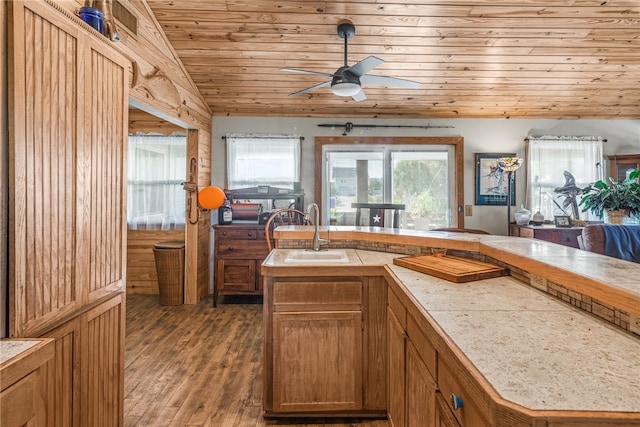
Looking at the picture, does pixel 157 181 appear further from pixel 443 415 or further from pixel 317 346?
pixel 443 415

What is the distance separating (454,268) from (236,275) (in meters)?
2.83

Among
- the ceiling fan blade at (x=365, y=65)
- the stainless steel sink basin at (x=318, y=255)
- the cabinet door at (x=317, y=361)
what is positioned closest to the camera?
the cabinet door at (x=317, y=361)

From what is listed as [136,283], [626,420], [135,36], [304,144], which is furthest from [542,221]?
[136,283]

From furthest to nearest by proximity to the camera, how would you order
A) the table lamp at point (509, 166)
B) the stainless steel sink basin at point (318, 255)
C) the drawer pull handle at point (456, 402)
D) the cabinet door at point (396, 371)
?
the table lamp at point (509, 166) < the stainless steel sink basin at point (318, 255) < the cabinet door at point (396, 371) < the drawer pull handle at point (456, 402)

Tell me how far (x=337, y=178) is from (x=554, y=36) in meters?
2.76

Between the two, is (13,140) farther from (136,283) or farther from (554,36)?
(554,36)

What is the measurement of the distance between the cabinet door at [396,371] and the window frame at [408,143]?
119 inches

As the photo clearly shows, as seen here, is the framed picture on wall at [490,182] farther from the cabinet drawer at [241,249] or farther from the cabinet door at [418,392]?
the cabinet door at [418,392]

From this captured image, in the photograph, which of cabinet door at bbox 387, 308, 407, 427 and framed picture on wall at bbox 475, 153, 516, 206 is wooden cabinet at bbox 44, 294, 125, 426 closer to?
cabinet door at bbox 387, 308, 407, 427

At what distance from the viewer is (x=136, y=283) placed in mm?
4359

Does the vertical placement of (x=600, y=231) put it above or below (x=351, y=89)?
below

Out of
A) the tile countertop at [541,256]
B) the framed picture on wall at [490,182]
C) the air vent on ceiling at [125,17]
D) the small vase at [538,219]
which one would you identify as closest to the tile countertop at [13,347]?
the tile countertop at [541,256]

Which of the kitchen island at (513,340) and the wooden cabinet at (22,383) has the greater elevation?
the kitchen island at (513,340)

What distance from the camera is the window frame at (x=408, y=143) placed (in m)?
4.55
